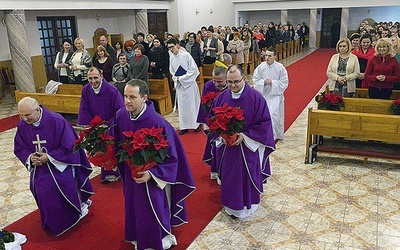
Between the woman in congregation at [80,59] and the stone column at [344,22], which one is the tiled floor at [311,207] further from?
the stone column at [344,22]

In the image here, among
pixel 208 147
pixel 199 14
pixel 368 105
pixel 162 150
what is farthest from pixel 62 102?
pixel 199 14

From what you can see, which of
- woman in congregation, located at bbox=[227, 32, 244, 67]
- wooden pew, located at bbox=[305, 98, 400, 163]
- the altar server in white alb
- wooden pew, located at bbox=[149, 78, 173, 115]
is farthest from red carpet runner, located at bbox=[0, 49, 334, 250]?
woman in congregation, located at bbox=[227, 32, 244, 67]

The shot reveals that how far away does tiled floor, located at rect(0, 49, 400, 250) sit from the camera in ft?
13.6

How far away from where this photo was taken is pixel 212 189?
540 centimetres

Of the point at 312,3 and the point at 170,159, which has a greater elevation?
the point at 312,3

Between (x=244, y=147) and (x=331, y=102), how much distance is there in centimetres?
265

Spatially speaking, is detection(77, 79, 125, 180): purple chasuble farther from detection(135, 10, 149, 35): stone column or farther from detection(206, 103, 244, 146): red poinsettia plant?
detection(135, 10, 149, 35): stone column

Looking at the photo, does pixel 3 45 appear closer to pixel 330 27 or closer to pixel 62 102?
pixel 62 102

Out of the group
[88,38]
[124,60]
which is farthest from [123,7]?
[124,60]

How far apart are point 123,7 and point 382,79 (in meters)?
11.1

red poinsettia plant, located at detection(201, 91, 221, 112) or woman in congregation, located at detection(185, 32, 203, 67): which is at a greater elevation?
woman in congregation, located at detection(185, 32, 203, 67)

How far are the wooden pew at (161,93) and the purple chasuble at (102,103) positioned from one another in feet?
11.7

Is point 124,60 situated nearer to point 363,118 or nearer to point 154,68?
point 154,68

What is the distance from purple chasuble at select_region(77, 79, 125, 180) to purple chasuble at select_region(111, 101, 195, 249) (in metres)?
1.64
